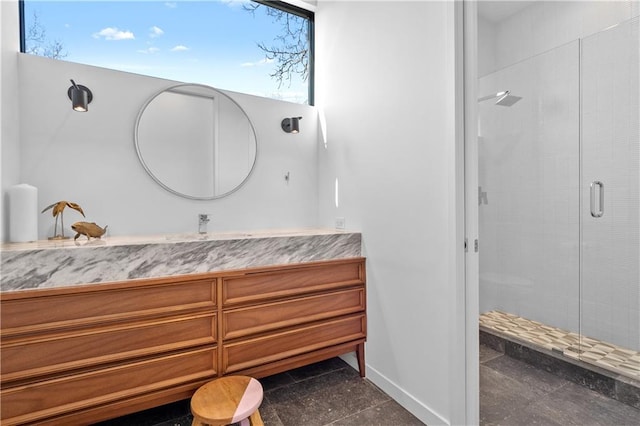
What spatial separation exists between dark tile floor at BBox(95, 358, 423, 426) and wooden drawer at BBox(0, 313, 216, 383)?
1.53 ft

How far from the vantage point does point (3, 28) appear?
1.62 metres

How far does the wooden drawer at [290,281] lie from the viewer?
1.74m

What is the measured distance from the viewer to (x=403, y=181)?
1.80m

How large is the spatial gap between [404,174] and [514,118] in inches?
34.0

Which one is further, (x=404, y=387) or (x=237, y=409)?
(x=404, y=387)

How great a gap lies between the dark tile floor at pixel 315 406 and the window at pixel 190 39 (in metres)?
2.15

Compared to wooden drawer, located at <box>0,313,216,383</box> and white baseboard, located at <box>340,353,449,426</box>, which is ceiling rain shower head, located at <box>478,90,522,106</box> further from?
wooden drawer, located at <box>0,313,216,383</box>

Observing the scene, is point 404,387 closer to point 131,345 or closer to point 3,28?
point 131,345

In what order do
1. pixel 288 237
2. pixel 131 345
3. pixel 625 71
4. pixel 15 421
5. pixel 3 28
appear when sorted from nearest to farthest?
pixel 15 421 → pixel 131 345 → pixel 3 28 → pixel 625 71 → pixel 288 237

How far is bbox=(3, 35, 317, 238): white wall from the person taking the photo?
5.88 ft

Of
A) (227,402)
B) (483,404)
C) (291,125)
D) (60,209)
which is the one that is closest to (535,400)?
(483,404)

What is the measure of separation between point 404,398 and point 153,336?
1.40 m

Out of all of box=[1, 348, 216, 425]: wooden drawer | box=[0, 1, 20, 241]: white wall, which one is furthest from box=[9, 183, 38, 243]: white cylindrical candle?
box=[1, 348, 216, 425]: wooden drawer

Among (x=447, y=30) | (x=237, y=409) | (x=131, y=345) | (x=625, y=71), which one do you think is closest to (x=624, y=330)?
(x=625, y=71)
